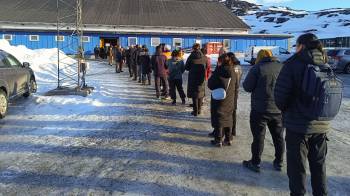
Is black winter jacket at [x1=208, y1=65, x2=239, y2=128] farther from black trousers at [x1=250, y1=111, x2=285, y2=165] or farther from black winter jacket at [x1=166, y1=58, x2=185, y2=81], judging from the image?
black winter jacket at [x1=166, y1=58, x2=185, y2=81]

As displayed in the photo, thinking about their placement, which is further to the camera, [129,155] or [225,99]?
[225,99]

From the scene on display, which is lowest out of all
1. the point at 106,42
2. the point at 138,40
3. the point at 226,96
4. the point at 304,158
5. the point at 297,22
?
the point at 304,158

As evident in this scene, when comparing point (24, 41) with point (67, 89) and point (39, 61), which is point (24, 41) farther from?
point (67, 89)

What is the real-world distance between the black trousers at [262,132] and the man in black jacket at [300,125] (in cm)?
139

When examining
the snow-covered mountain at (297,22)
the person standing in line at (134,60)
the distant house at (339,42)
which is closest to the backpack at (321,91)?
the person standing in line at (134,60)

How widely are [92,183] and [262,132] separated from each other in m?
2.50

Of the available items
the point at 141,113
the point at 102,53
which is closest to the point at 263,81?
the point at 141,113

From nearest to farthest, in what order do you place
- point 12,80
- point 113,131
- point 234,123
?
point 234,123
point 113,131
point 12,80

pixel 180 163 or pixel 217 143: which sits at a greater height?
pixel 217 143

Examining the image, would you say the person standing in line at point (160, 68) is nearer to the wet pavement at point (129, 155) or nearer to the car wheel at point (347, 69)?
the wet pavement at point (129, 155)

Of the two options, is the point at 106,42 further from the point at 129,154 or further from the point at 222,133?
the point at 129,154

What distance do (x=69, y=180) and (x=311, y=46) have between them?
11.5ft

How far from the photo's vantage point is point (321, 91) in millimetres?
4359

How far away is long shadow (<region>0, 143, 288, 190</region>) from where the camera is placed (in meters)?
5.97
